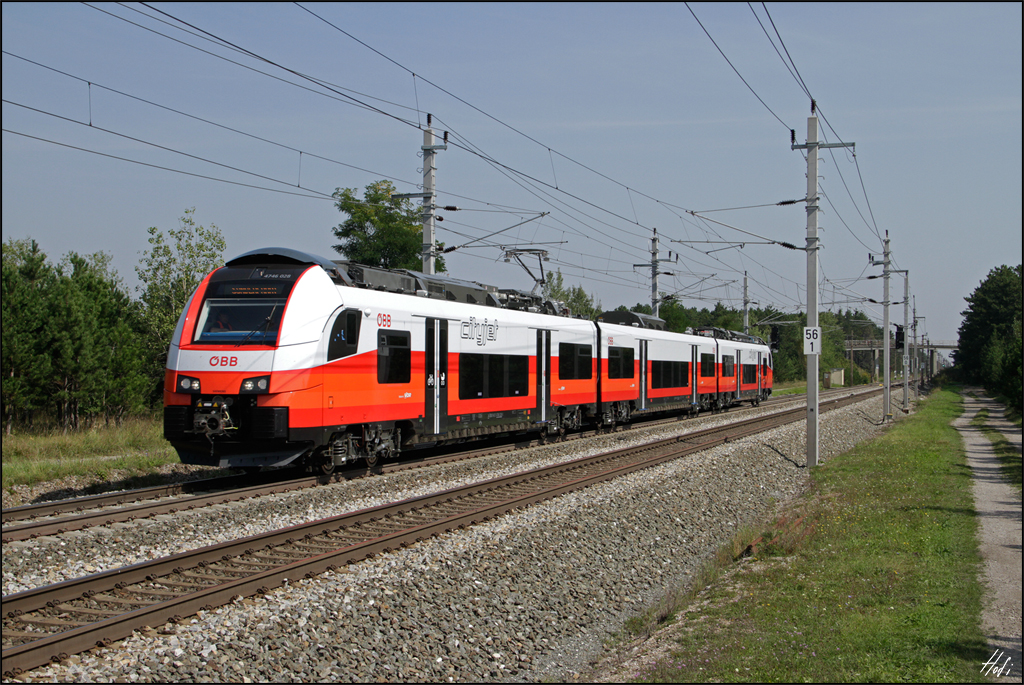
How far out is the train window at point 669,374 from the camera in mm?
27719

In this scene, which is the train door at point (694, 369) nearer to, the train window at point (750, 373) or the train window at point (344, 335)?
the train window at point (750, 373)

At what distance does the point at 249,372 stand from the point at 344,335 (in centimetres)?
170

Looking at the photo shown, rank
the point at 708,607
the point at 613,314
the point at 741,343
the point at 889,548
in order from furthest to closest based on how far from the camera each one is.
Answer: the point at 741,343, the point at 613,314, the point at 889,548, the point at 708,607

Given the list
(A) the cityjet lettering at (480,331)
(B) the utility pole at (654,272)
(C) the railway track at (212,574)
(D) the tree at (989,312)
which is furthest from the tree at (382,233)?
(D) the tree at (989,312)

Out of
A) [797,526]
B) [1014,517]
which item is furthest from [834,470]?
[797,526]

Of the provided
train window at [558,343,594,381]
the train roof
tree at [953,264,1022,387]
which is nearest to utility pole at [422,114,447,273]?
the train roof

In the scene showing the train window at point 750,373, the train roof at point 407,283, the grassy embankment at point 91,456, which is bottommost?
the grassy embankment at point 91,456

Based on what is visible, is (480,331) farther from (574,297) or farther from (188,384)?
(574,297)

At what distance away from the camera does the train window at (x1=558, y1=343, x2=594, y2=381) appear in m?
20.9

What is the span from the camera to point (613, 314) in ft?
88.1

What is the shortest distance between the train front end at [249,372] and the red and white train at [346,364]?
0.02 meters

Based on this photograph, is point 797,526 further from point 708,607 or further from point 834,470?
point 834,470

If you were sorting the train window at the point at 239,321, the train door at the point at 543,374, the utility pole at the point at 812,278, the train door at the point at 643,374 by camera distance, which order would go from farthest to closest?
the train door at the point at 643,374 → the train door at the point at 543,374 → the utility pole at the point at 812,278 → the train window at the point at 239,321

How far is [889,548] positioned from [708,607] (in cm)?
331
